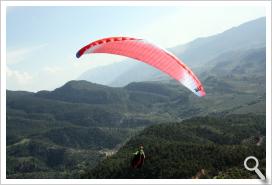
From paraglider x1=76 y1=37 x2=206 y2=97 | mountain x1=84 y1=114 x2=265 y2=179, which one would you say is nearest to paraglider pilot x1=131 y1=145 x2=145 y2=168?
paraglider x1=76 y1=37 x2=206 y2=97

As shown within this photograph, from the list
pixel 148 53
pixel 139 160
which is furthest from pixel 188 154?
pixel 148 53

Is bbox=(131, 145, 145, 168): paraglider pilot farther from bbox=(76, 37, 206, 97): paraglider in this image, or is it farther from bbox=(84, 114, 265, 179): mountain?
bbox=(84, 114, 265, 179): mountain

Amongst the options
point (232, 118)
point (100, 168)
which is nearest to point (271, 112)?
point (100, 168)

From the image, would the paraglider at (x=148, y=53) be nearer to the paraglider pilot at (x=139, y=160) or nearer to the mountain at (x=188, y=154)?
the paraglider pilot at (x=139, y=160)

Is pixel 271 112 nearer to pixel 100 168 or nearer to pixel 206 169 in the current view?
pixel 206 169

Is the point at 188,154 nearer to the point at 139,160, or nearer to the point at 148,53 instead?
the point at 139,160

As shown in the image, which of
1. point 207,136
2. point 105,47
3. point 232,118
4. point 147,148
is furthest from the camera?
point 232,118

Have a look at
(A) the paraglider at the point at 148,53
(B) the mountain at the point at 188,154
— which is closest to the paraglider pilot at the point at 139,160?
(A) the paraglider at the point at 148,53
